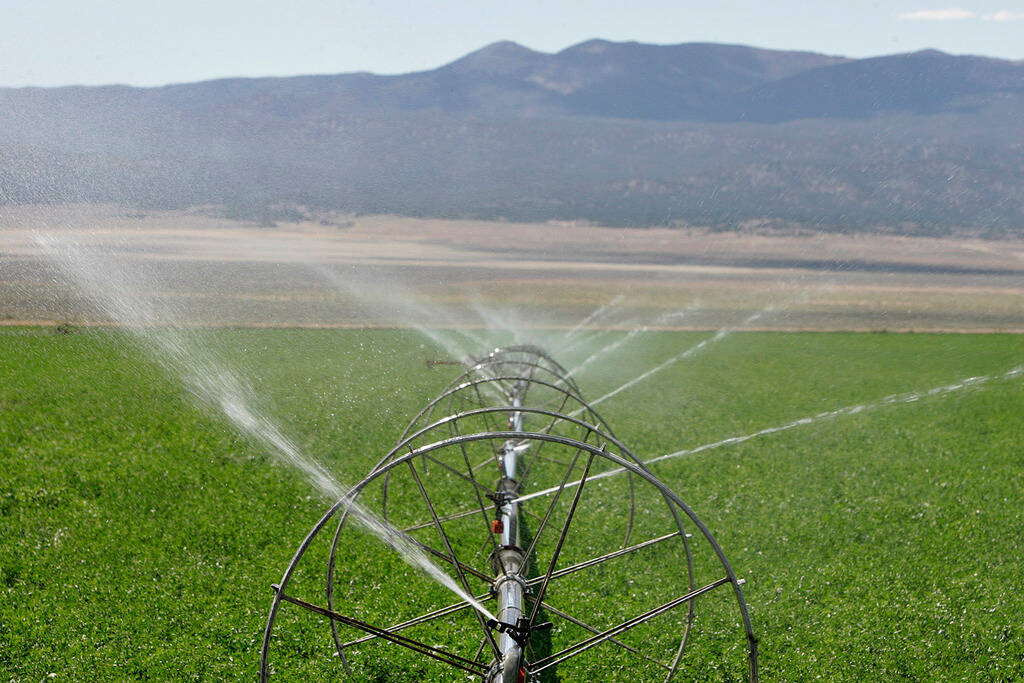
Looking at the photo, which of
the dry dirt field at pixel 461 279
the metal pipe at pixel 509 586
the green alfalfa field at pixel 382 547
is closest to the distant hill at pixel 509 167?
the dry dirt field at pixel 461 279

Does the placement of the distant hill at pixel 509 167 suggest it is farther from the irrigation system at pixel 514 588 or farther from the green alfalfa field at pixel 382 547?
the irrigation system at pixel 514 588

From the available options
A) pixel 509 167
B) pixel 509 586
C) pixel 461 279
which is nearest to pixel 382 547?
pixel 509 586

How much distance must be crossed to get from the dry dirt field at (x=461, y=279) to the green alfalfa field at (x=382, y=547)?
42.5 feet

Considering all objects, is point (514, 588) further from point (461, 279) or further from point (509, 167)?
point (509, 167)

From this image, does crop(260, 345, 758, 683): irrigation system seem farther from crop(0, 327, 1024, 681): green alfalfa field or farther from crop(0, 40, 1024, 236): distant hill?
crop(0, 40, 1024, 236): distant hill

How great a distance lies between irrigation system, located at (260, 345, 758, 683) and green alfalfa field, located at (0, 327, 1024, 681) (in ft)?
0.53

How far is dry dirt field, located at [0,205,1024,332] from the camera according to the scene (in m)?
36.8

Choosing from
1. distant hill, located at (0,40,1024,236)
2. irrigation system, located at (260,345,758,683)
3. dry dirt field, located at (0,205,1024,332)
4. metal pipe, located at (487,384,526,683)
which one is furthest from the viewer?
distant hill, located at (0,40,1024,236)

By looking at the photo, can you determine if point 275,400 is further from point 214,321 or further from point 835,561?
point 214,321

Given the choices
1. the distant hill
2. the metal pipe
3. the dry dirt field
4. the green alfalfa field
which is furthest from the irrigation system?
the distant hill

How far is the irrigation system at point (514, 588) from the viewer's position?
520 centimetres

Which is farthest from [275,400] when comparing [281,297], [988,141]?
[988,141]

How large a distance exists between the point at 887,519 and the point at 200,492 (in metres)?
8.67

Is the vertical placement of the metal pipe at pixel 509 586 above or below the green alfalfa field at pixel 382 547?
above
